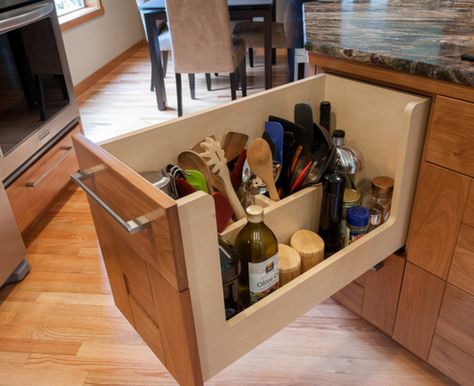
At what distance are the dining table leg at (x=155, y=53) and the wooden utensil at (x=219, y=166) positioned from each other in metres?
2.25

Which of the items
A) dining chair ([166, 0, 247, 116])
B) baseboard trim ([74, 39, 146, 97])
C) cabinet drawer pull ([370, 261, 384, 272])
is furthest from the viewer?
baseboard trim ([74, 39, 146, 97])

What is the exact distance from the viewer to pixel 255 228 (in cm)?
81

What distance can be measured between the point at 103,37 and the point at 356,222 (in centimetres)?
375

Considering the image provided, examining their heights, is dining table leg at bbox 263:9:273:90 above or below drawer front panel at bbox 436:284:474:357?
above

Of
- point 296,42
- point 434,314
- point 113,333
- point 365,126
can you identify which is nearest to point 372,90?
point 365,126

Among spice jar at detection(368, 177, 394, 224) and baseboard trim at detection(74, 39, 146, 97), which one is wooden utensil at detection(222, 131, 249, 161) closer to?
spice jar at detection(368, 177, 394, 224)

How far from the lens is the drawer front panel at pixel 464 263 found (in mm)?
862

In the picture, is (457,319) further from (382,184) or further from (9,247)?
(9,247)

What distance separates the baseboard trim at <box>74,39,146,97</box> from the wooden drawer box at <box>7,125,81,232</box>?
1640 millimetres

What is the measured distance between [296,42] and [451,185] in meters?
2.23

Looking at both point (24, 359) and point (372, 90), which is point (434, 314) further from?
point (24, 359)

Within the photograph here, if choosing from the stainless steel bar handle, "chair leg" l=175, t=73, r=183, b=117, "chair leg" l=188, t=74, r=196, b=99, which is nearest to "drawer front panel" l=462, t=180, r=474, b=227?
the stainless steel bar handle

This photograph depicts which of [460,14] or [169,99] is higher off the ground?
[460,14]

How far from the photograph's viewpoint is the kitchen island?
2.61ft
